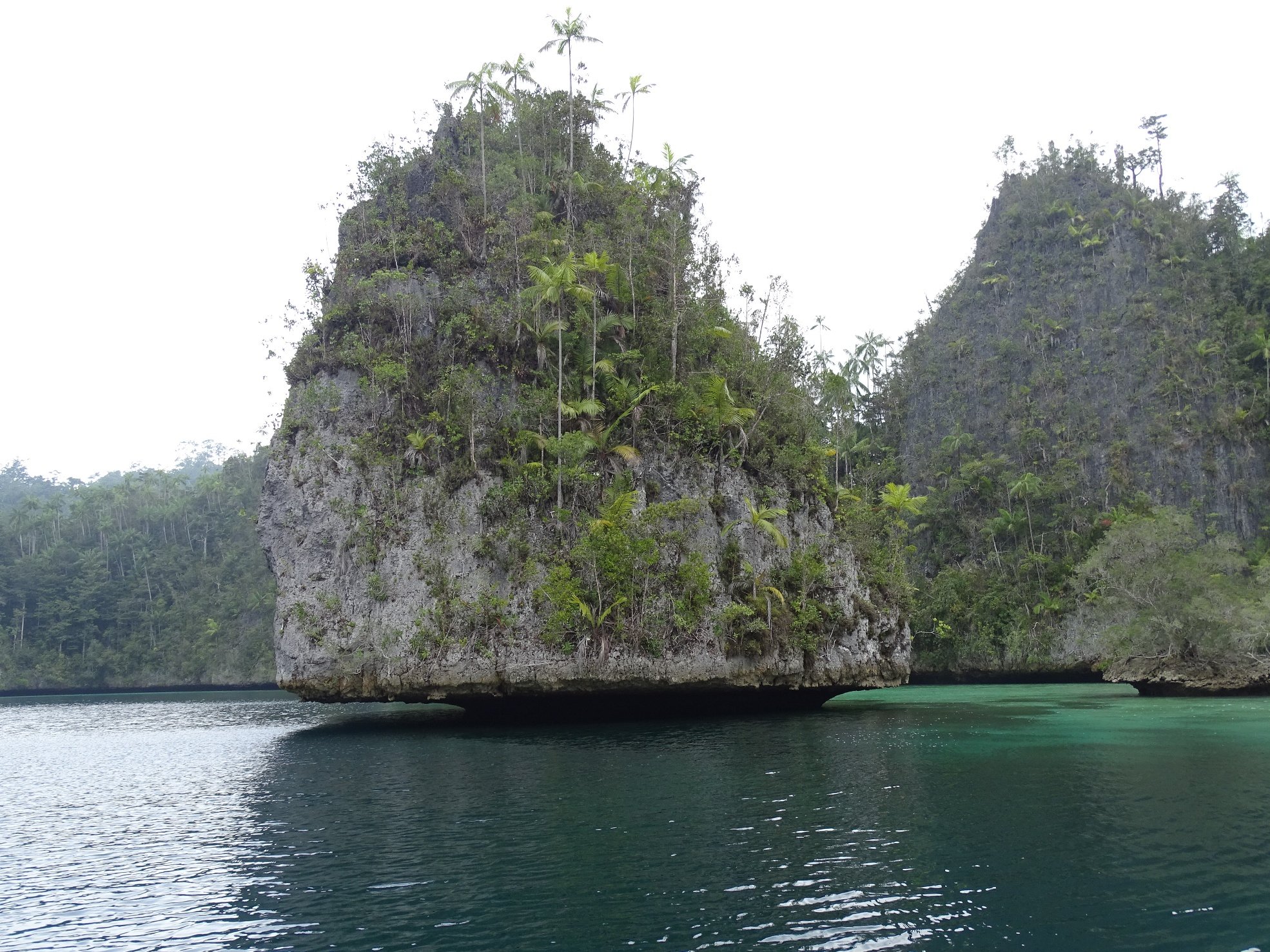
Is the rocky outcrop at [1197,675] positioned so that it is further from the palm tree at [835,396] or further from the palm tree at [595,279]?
the palm tree at [595,279]

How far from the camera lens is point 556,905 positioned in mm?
8523

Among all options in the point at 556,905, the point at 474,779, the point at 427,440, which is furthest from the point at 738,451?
the point at 556,905

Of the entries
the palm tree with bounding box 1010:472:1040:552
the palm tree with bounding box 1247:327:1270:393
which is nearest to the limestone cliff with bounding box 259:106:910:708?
the palm tree with bounding box 1010:472:1040:552

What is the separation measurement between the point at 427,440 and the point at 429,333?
4.08 m

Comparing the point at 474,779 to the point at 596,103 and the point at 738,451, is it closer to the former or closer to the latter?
the point at 738,451

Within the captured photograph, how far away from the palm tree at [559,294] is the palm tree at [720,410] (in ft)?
15.2

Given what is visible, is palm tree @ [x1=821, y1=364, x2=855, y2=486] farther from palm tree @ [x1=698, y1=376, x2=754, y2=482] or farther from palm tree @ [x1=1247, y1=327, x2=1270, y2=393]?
palm tree @ [x1=1247, y1=327, x2=1270, y2=393]

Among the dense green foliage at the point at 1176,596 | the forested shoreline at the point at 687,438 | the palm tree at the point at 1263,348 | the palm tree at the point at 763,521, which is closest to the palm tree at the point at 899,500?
the forested shoreline at the point at 687,438

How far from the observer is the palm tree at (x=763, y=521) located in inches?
1060

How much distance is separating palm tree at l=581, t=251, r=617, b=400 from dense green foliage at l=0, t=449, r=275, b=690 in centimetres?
4951

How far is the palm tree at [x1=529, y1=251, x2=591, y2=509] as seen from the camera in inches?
1045

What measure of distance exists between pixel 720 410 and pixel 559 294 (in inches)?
248

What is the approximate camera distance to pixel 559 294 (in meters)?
27.1

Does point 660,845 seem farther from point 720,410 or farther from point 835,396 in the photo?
point 835,396
